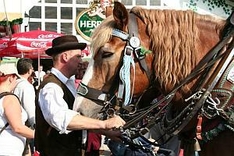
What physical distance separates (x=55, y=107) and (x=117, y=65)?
0.74m

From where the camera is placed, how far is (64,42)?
15.0 feet

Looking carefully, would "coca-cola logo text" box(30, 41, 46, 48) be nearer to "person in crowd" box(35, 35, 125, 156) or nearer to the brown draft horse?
"person in crowd" box(35, 35, 125, 156)

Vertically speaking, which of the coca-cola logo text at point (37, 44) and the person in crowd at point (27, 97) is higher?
the person in crowd at point (27, 97)

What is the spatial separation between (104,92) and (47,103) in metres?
0.69

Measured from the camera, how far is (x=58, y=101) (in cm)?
411

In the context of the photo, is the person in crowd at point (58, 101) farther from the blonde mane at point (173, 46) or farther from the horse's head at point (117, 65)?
the blonde mane at point (173, 46)

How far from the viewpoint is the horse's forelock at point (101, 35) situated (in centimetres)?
362

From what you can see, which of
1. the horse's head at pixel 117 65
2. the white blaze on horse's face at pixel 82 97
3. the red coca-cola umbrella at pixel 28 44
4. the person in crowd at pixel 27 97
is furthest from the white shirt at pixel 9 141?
the red coca-cola umbrella at pixel 28 44

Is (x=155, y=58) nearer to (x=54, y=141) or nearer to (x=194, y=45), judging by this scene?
(x=194, y=45)

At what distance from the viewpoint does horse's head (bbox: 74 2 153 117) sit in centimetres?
360

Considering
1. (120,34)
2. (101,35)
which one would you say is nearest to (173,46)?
(120,34)

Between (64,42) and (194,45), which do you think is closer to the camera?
(194,45)

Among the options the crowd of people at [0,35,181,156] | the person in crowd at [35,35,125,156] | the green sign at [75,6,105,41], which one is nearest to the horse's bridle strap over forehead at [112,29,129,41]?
the crowd of people at [0,35,181,156]

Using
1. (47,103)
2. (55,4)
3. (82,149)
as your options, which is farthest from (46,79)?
(55,4)
